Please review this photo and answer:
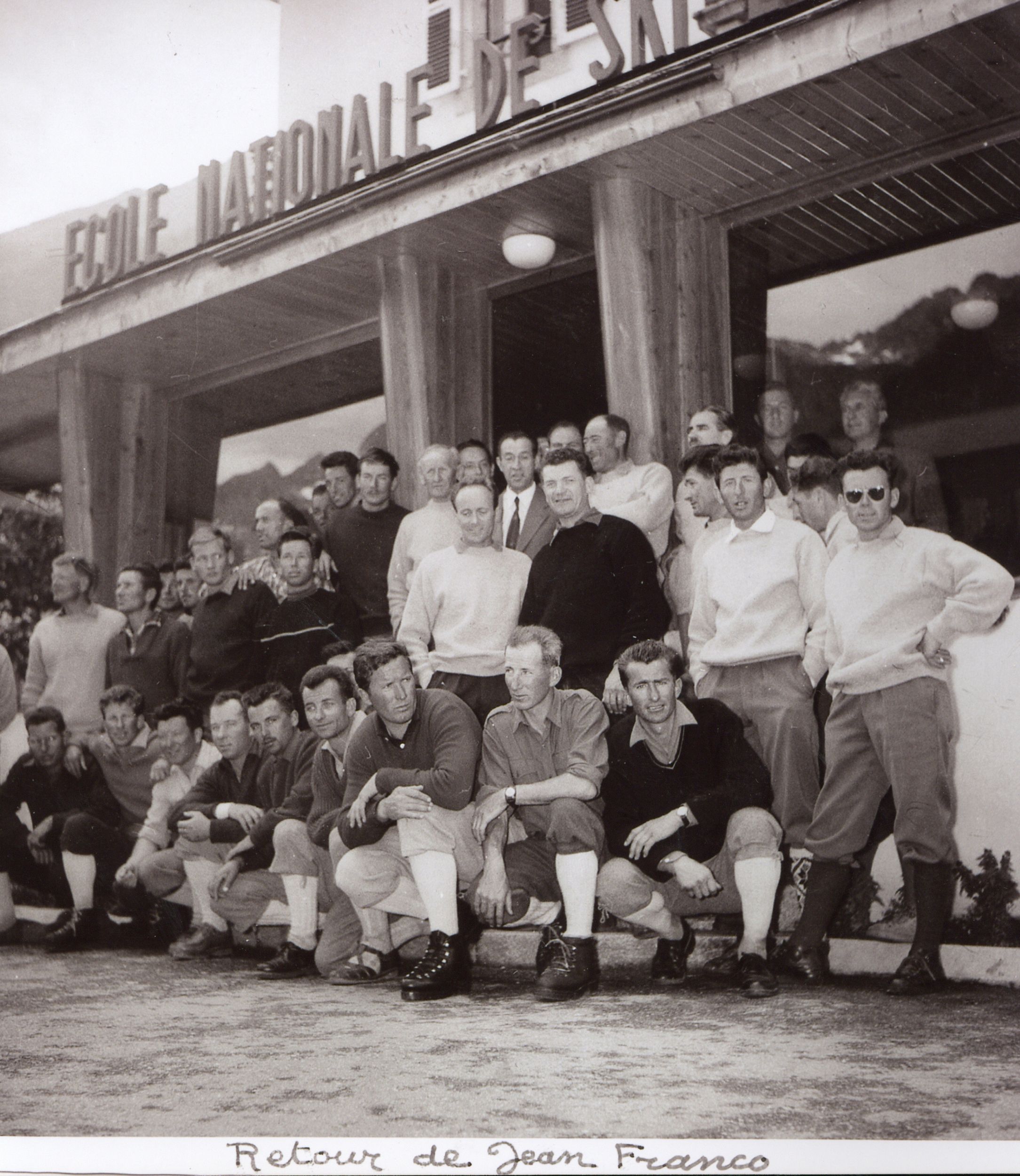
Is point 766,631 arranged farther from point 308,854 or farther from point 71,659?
point 71,659

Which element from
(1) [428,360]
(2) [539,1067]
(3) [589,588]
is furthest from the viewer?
(1) [428,360]

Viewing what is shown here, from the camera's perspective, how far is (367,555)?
3.76 meters

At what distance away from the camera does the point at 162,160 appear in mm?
3486

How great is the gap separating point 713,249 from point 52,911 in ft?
9.36

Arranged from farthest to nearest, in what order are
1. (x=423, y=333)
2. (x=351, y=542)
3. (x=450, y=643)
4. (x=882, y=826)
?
(x=423, y=333) → (x=351, y=542) → (x=450, y=643) → (x=882, y=826)

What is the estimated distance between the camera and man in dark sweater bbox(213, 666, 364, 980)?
3.16 meters

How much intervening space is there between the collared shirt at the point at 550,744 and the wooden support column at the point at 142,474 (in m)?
2.37

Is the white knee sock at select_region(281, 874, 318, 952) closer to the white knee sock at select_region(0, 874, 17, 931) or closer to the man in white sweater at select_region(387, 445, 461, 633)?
the man in white sweater at select_region(387, 445, 461, 633)

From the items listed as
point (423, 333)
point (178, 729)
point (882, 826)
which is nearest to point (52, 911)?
point (178, 729)

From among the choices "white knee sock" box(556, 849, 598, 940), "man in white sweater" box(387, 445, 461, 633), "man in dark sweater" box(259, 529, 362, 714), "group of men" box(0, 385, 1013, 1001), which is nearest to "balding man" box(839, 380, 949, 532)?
"group of men" box(0, 385, 1013, 1001)

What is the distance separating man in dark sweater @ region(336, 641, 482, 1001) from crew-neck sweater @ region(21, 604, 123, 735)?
1.54 m

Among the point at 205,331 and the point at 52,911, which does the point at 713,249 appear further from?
the point at 52,911

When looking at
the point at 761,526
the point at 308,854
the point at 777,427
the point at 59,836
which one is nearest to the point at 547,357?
the point at 777,427

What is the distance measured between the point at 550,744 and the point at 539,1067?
2.85 feet
